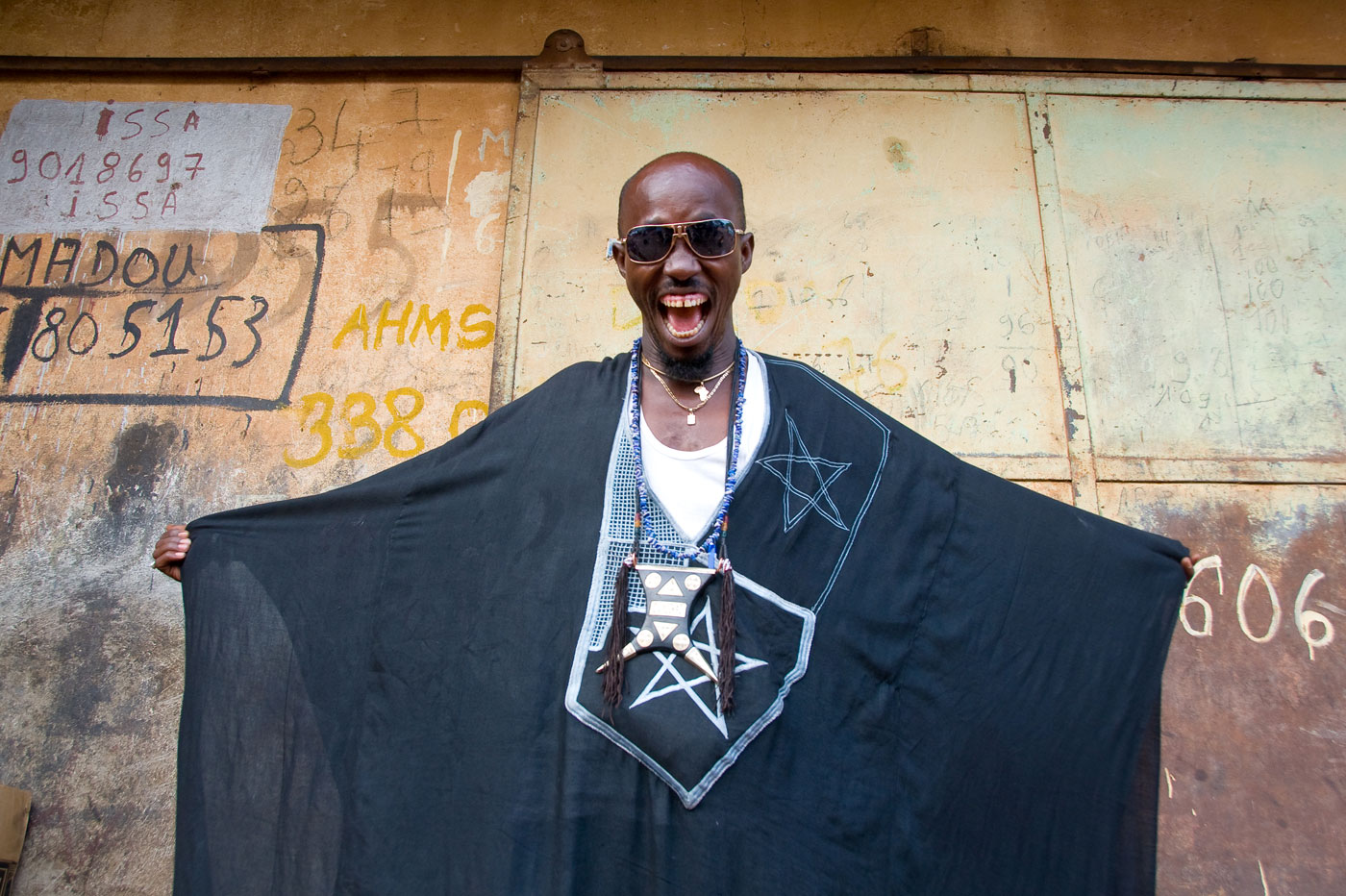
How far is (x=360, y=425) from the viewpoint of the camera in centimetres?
356

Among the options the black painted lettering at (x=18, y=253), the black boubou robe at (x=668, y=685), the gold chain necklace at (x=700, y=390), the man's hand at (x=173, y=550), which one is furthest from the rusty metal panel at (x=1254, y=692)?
the black painted lettering at (x=18, y=253)

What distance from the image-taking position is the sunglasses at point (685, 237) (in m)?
2.13

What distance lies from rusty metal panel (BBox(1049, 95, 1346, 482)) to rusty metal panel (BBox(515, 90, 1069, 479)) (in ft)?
0.85

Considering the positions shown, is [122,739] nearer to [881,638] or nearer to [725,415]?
[725,415]

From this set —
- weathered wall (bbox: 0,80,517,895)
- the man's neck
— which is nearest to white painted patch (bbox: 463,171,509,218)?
weathered wall (bbox: 0,80,517,895)

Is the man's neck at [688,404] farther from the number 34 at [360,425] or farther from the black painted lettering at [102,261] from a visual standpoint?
the black painted lettering at [102,261]

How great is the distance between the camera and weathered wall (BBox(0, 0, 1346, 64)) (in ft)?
13.2

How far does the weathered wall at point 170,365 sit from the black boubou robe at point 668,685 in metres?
1.48

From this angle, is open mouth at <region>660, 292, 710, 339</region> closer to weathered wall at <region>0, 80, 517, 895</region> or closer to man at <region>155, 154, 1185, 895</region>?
man at <region>155, 154, 1185, 895</region>

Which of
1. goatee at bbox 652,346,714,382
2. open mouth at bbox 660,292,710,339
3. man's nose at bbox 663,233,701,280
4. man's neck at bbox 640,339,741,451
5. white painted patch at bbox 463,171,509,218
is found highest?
white painted patch at bbox 463,171,509,218

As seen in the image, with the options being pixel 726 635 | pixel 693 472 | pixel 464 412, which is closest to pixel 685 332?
pixel 693 472

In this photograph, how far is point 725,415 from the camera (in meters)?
2.18

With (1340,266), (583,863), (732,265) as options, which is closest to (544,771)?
(583,863)

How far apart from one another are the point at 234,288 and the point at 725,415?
2.64m
